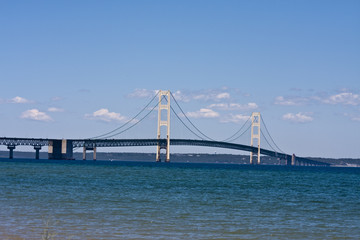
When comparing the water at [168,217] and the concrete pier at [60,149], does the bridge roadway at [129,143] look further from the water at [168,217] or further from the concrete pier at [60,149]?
the water at [168,217]

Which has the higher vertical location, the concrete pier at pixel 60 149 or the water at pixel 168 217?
the concrete pier at pixel 60 149

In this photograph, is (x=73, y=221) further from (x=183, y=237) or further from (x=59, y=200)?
(x=59, y=200)

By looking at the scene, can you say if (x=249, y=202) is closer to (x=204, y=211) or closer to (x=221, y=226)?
(x=204, y=211)

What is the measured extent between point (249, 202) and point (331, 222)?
7.75 m

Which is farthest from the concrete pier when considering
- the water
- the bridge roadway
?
the water

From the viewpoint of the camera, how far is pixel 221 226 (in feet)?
61.5

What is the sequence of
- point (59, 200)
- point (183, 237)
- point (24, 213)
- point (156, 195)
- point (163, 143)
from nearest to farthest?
point (183, 237), point (24, 213), point (59, 200), point (156, 195), point (163, 143)

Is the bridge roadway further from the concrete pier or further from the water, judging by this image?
the water

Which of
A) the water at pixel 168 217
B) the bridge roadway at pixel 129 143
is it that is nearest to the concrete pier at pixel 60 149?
the bridge roadway at pixel 129 143

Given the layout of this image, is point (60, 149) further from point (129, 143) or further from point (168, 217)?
point (168, 217)

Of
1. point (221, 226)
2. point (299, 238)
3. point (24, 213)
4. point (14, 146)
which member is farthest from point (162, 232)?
point (14, 146)

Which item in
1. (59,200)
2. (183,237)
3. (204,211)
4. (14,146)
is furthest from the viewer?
(14,146)

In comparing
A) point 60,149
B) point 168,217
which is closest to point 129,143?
point 60,149

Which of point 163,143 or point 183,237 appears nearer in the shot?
point 183,237
